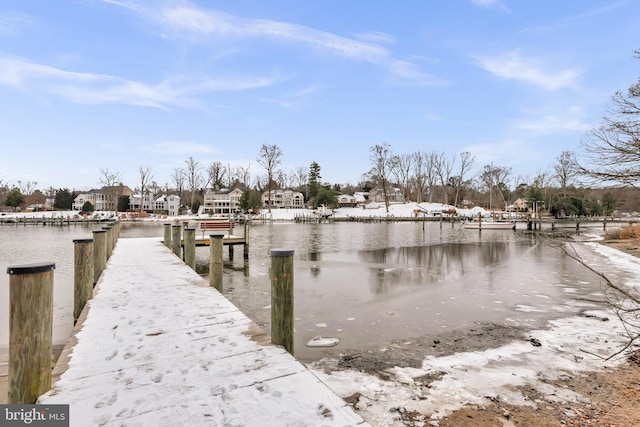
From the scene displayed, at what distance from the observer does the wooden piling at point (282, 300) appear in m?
3.94

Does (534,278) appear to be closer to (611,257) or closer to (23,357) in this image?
(611,257)

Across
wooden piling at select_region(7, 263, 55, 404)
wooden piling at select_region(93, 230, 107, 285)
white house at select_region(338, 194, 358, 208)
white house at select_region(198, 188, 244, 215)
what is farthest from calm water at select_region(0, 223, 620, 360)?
white house at select_region(338, 194, 358, 208)

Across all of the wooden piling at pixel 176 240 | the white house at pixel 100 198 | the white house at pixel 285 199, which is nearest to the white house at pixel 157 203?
the white house at pixel 100 198

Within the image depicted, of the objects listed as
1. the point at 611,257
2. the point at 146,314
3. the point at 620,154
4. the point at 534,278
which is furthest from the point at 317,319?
the point at 611,257

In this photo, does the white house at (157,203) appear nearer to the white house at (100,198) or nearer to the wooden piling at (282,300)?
the white house at (100,198)

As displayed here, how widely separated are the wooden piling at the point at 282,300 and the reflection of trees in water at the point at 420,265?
663cm

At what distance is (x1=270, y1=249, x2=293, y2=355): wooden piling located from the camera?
3938mm

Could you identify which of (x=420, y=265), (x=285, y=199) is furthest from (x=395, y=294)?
(x=285, y=199)

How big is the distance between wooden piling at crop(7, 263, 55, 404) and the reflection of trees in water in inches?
332

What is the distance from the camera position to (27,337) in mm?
2812

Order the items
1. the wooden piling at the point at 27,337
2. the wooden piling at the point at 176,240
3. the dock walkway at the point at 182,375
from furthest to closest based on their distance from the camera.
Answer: the wooden piling at the point at 176,240 → the wooden piling at the point at 27,337 → the dock walkway at the point at 182,375

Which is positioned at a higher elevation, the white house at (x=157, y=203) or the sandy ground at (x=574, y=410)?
the white house at (x=157, y=203)

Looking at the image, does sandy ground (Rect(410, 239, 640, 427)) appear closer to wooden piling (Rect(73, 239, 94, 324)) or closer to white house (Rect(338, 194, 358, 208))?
wooden piling (Rect(73, 239, 94, 324))

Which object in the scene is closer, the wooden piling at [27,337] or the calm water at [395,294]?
the wooden piling at [27,337]
